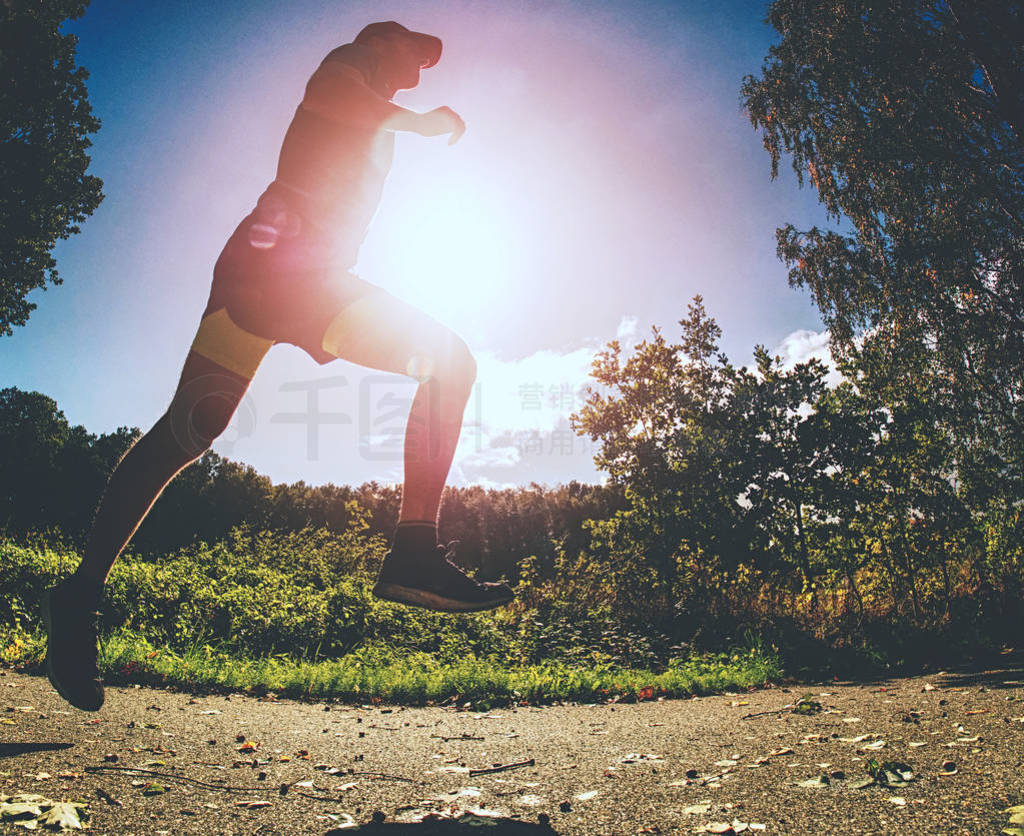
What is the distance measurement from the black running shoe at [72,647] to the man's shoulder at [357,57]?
2014 millimetres

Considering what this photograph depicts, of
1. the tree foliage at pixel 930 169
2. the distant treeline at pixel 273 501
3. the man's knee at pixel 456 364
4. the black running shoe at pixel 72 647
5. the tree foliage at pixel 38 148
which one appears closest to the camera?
the black running shoe at pixel 72 647

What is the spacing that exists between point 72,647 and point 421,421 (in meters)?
1.31

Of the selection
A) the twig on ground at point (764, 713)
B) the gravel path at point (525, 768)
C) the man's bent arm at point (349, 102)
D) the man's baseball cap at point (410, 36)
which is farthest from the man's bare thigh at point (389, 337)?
the twig on ground at point (764, 713)

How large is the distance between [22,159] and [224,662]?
48.0 ft

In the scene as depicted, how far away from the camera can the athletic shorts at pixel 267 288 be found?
181cm

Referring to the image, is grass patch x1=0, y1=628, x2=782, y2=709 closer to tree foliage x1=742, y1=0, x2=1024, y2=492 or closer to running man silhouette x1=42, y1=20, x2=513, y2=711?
running man silhouette x1=42, y1=20, x2=513, y2=711

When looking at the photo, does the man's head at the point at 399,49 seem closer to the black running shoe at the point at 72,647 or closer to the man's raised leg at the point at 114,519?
the man's raised leg at the point at 114,519

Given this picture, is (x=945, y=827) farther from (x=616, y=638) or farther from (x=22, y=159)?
(x=22, y=159)

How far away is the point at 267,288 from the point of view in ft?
5.95

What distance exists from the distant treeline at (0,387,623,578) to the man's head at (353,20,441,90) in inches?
907

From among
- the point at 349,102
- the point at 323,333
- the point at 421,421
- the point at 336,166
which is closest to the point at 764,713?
the point at 421,421

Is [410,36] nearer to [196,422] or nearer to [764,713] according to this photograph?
[196,422]

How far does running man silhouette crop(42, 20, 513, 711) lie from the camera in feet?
5.72

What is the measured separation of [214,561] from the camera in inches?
449
